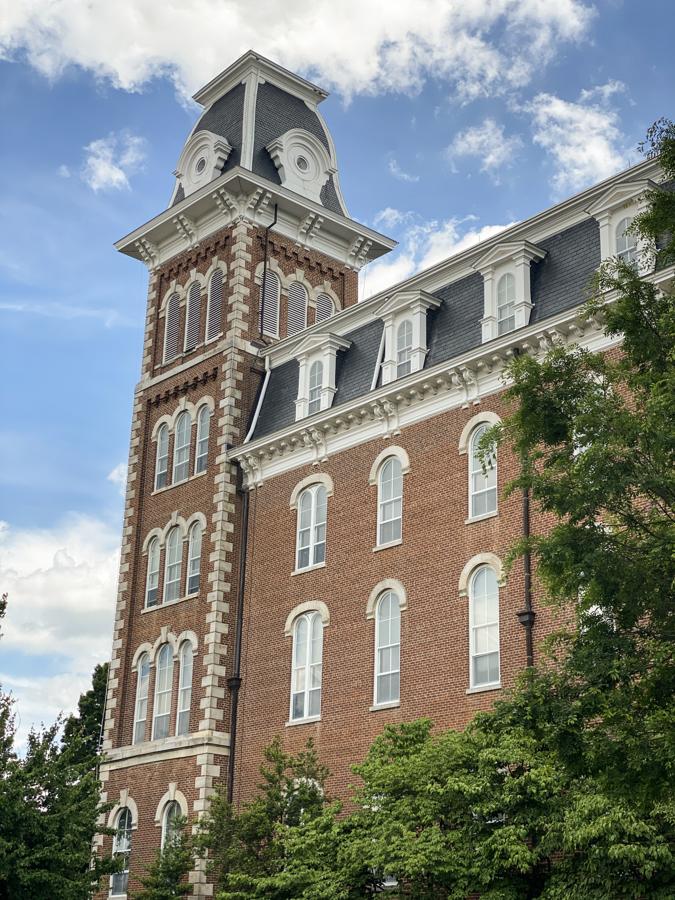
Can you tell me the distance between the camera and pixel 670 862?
18422 mm

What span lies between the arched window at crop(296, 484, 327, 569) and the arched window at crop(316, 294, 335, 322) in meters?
8.46

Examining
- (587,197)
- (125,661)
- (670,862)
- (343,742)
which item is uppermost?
(587,197)

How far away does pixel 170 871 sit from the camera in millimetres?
28578

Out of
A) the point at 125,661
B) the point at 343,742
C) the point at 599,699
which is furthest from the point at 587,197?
the point at 125,661

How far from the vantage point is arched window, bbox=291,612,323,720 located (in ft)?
98.6

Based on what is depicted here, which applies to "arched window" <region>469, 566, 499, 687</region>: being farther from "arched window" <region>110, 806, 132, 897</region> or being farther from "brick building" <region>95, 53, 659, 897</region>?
"arched window" <region>110, 806, 132, 897</region>

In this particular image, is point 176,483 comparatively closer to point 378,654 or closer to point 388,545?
point 388,545

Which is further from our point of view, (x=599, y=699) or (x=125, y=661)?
(x=125, y=661)

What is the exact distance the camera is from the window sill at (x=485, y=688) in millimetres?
25359

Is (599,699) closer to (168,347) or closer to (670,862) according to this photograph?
(670,862)

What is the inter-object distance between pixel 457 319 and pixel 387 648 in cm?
788

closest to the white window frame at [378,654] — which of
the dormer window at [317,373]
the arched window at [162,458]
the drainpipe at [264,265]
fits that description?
the dormer window at [317,373]

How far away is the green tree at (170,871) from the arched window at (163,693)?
14.5 feet

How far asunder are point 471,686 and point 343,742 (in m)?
4.04
